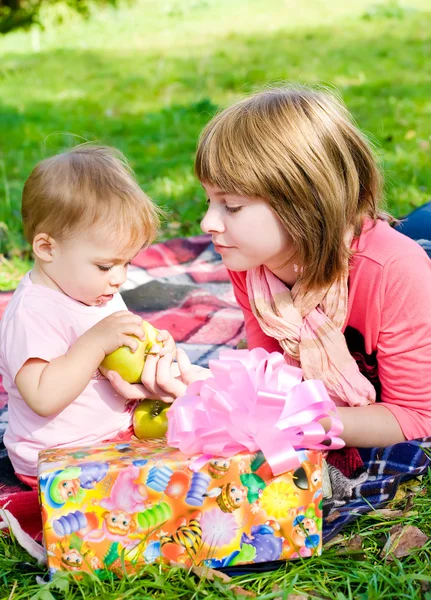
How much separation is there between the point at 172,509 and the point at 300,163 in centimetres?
107

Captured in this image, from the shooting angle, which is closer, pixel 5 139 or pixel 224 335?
pixel 224 335

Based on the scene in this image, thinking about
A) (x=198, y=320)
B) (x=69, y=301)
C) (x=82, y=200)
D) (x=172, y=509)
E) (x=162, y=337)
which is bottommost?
(x=198, y=320)

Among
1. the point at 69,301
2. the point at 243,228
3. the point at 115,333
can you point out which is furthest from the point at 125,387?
the point at 243,228

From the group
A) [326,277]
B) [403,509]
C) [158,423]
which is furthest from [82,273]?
[403,509]

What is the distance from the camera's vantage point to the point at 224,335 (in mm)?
3711

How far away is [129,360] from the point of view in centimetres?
243

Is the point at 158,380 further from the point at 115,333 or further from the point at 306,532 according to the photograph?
the point at 306,532

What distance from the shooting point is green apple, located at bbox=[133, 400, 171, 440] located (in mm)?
2557

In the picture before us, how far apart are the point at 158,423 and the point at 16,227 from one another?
2.71 meters

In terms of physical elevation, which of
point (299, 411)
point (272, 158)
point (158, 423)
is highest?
Result: point (272, 158)

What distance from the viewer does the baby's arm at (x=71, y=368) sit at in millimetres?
2320

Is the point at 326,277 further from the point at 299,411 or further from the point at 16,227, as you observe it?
the point at 16,227

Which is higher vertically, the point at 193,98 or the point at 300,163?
the point at 300,163

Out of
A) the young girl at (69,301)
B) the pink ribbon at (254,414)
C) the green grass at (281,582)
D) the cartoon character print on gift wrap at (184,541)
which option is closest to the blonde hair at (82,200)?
the young girl at (69,301)
